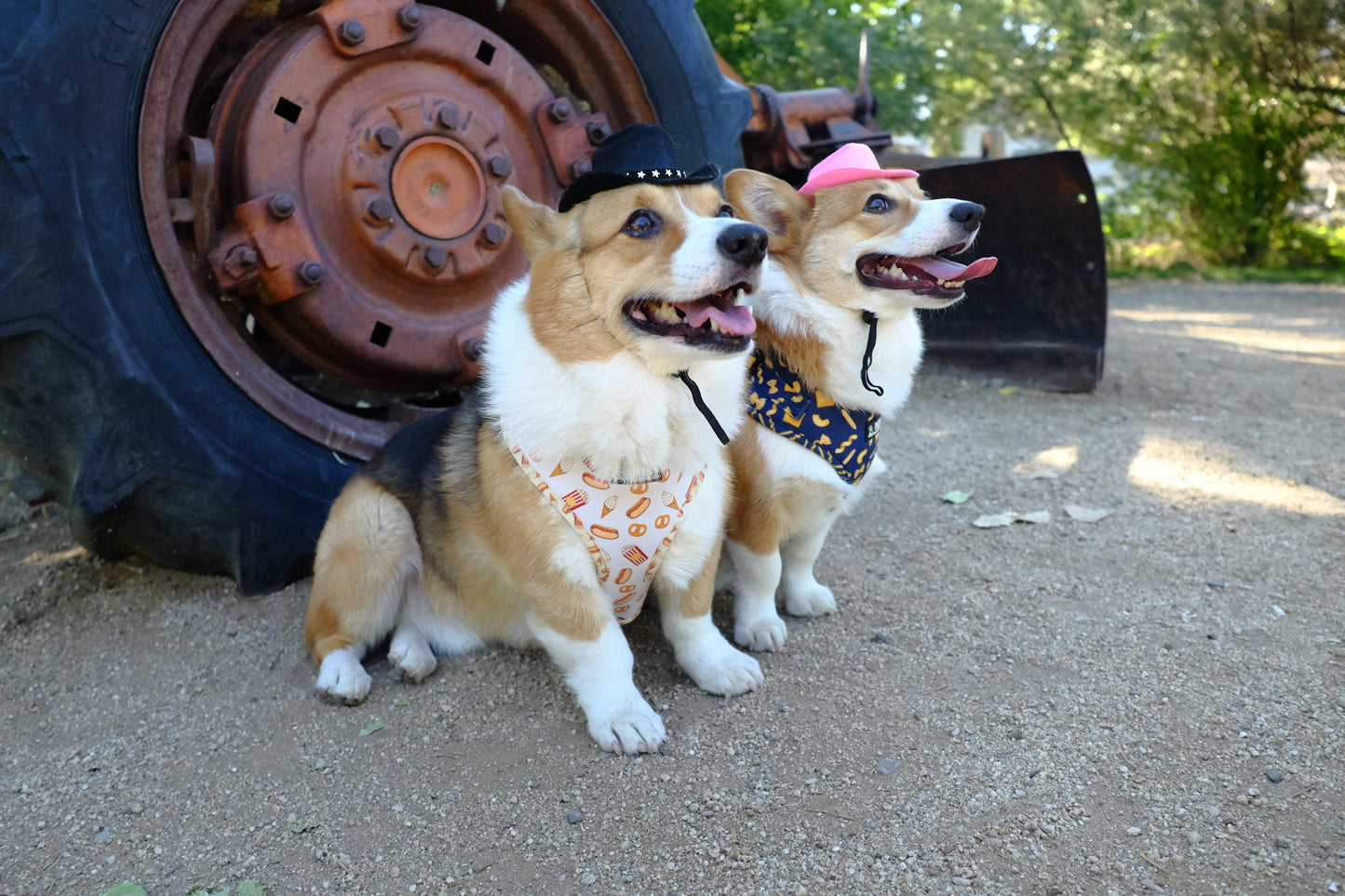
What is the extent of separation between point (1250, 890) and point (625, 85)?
260cm

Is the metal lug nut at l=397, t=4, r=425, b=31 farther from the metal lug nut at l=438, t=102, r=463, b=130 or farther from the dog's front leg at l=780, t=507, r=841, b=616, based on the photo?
the dog's front leg at l=780, t=507, r=841, b=616

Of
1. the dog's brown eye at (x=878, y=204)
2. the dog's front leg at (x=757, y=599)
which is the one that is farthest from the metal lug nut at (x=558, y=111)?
the dog's front leg at (x=757, y=599)

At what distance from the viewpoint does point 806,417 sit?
2.52 metres

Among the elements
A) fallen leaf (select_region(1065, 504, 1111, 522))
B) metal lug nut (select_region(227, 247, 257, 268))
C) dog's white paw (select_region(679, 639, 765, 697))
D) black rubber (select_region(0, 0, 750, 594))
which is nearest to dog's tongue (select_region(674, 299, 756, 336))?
black rubber (select_region(0, 0, 750, 594))

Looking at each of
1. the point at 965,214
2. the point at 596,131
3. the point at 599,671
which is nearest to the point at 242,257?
the point at 596,131

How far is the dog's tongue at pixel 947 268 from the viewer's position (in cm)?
249

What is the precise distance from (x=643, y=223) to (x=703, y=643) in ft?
3.45

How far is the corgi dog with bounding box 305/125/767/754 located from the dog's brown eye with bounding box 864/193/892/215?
56 centimetres

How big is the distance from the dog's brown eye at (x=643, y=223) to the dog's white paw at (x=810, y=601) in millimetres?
1217

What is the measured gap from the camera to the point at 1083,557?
3.07 meters

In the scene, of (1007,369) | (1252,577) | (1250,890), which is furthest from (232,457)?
(1007,369)

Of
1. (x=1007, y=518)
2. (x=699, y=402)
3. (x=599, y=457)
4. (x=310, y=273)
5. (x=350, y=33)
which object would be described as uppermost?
(x=350, y=33)

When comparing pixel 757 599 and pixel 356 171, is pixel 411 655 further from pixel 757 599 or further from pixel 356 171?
pixel 356 171

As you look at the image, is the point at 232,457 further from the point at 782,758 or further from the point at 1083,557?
the point at 1083,557
